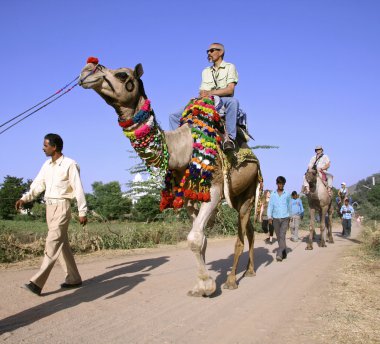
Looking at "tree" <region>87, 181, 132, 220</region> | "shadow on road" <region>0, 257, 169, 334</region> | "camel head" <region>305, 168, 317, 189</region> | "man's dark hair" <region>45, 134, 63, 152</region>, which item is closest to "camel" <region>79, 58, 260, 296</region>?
"shadow on road" <region>0, 257, 169, 334</region>

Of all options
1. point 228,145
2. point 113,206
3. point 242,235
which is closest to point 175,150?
point 228,145

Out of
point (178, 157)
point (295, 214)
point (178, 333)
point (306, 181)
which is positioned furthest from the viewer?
point (295, 214)

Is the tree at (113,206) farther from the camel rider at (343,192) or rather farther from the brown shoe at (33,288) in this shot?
the brown shoe at (33,288)

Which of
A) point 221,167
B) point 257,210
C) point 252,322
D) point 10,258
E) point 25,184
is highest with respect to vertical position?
point 25,184

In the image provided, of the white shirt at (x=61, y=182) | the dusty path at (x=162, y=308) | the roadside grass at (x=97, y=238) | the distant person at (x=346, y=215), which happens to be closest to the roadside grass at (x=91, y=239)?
the roadside grass at (x=97, y=238)

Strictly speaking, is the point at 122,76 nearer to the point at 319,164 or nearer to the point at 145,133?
the point at 145,133

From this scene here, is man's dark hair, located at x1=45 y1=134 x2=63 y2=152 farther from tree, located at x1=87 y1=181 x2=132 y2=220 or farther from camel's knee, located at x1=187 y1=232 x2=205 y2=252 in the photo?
tree, located at x1=87 y1=181 x2=132 y2=220

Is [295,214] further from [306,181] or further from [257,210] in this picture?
[257,210]

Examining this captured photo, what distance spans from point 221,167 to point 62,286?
10.9ft

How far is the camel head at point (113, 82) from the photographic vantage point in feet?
18.3

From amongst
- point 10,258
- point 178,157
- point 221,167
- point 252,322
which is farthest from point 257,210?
point 10,258

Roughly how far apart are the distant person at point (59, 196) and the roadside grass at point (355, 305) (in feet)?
13.0

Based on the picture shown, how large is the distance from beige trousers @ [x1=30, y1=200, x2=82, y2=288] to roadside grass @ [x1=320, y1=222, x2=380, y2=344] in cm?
393

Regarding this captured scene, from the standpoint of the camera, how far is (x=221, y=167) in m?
6.81
